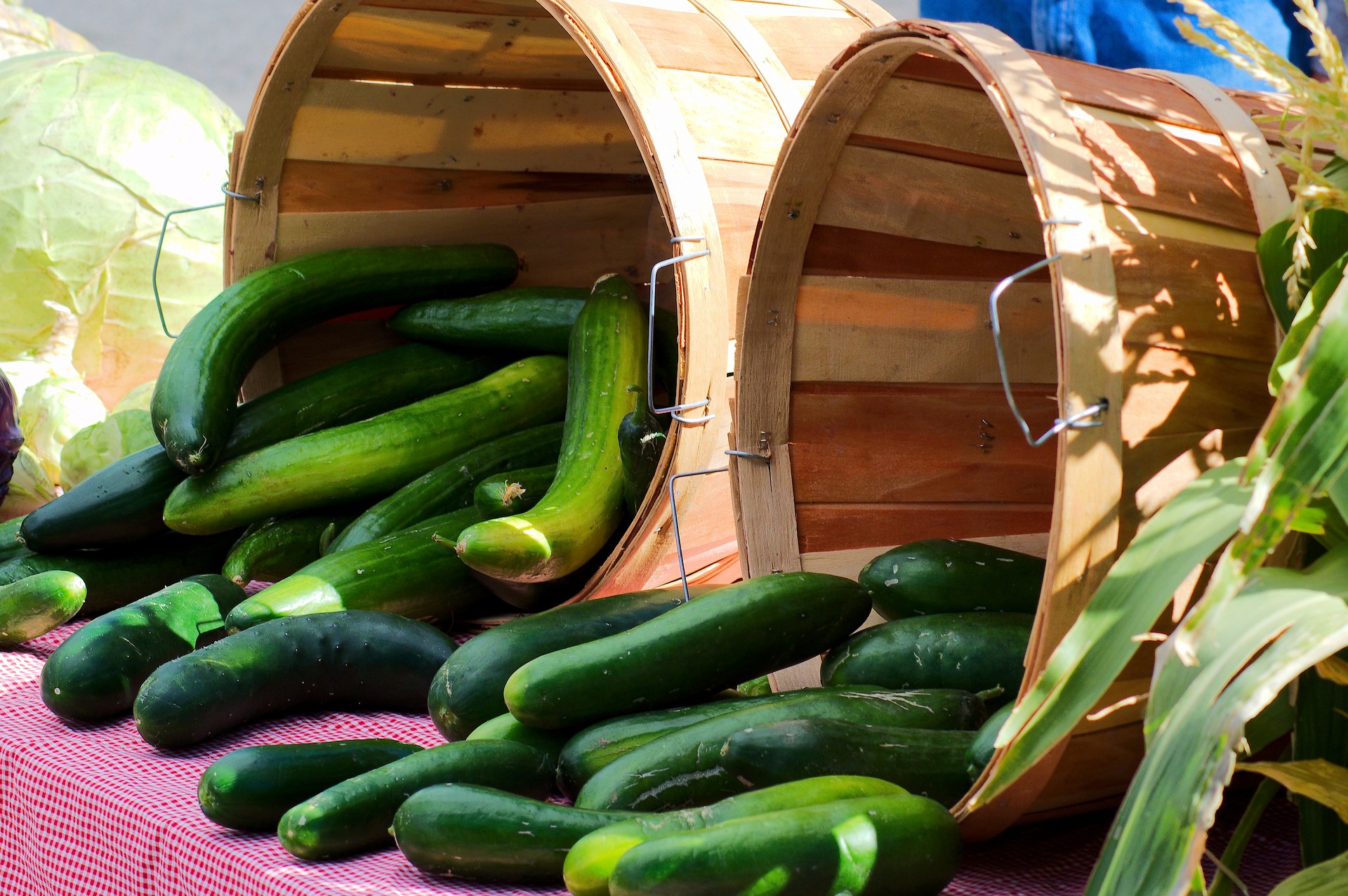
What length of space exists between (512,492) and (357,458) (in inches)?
9.1

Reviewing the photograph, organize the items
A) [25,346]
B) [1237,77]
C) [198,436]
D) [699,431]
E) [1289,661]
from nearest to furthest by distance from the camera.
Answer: [1289,661] < [699,431] < [198,436] < [1237,77] < [25,346]

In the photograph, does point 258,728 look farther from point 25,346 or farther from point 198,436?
point 25,346

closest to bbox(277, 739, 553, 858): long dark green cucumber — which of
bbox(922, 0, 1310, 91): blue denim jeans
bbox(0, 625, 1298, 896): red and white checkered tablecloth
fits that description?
bbox(0, 625, 1298, 896): red and white checkered tablecloth

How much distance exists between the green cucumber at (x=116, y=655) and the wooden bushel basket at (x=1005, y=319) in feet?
1.79

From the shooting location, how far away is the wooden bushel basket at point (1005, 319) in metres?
0.68

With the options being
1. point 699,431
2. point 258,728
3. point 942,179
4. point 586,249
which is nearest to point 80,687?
point 258,728

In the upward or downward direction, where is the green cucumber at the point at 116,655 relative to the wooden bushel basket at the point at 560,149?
downward

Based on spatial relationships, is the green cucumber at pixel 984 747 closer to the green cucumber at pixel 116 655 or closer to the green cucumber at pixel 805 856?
the green cucumber at pixel 805 856

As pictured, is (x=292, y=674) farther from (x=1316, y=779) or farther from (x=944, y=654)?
(x=1316, y=779)

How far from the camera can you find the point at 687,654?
898mm

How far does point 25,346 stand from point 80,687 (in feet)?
6.56

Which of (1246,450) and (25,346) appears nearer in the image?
(1246,450)

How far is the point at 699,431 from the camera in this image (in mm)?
1209

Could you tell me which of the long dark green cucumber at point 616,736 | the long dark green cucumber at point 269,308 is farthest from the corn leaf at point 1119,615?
the long dark green cucumber at point 269,308
